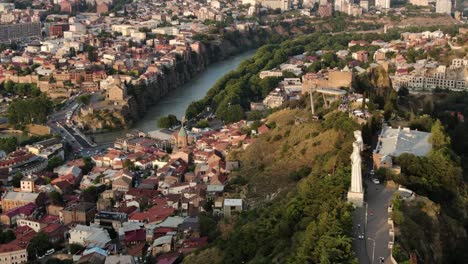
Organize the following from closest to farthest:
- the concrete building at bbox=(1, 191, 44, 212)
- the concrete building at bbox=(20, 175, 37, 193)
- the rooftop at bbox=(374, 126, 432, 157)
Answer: the rooftop at bbox=(374, 126, 432, 157)
the concrete building at bbox=(1, 191, 44, 212)
the concrete building at bbox=(20, 175, 37, 193)

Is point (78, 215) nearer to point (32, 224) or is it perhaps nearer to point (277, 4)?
point (32, 224)

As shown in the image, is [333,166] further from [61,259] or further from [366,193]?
[61,259]

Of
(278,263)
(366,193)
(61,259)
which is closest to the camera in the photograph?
(278,263)

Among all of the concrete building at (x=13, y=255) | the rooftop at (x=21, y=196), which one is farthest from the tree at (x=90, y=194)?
the concrete building at (x=13, y=255)

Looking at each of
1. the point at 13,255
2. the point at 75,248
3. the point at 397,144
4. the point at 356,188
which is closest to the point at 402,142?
the point at 397,144

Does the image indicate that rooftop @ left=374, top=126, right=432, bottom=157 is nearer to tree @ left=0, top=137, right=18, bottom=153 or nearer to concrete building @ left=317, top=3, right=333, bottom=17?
tree @ left=0, top=137, right=18, bottom=153

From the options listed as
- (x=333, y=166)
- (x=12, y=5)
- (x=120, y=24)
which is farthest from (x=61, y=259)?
(x=12, y=5)

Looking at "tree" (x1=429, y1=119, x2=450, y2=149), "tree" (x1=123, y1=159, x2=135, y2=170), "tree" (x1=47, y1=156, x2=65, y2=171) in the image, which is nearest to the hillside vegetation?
"tree" (x1=429, y1=119, x2=450, y2=149)
